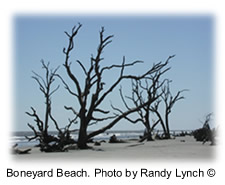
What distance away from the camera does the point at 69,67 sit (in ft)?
32.5

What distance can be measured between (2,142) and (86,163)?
6.30 feet

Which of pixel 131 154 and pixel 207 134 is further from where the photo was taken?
pixel 207 134

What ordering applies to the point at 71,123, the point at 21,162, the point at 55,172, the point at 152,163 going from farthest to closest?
the point at 71,123
the point at 21,162
the point at 152,163
the point at 55,172

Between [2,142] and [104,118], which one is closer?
[2,142]

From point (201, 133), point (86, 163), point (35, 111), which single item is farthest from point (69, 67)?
point (201, 133)

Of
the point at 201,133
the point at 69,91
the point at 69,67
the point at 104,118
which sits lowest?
the point at 201,133

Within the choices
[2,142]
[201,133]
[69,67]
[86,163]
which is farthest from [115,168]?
[201,133]

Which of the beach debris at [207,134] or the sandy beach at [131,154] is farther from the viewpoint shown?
the beach debris at [207,134]

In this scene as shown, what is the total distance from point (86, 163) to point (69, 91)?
4520 mm

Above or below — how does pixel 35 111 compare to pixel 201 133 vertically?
above

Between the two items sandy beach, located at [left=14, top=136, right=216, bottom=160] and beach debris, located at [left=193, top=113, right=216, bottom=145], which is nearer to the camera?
sandy beach, located at [left=14, top=136, right=216, bottom=160]

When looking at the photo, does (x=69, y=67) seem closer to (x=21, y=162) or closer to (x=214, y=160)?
(x=21, y=162)

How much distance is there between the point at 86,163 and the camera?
5.97m

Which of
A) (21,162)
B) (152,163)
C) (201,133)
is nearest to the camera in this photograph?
(152,163)
